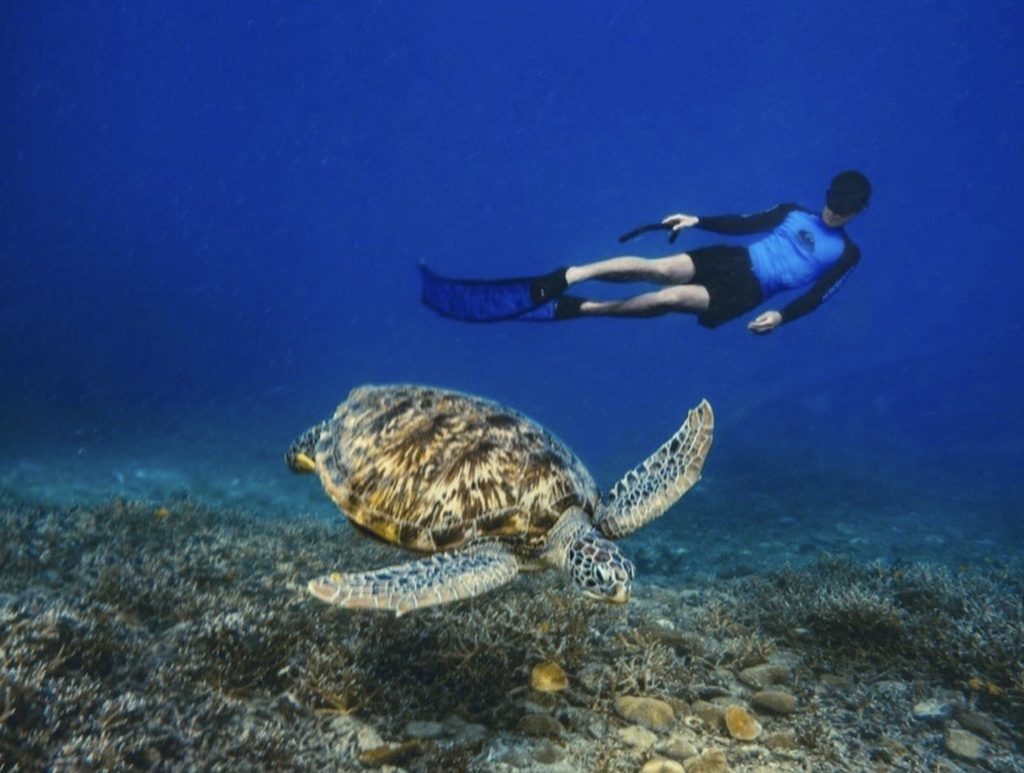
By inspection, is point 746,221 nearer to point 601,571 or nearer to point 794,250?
point 794,250

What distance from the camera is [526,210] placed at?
374ft

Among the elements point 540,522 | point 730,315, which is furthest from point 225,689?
point 730,315

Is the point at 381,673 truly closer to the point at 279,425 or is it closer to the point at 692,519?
the point at 692,519

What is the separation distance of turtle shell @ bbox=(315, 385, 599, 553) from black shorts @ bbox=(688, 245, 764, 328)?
5.33 m

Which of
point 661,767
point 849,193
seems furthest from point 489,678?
point 849,193

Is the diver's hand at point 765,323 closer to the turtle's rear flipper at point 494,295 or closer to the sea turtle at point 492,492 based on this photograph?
the turtle's rear flipper at point 494,295

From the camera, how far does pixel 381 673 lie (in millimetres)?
3775

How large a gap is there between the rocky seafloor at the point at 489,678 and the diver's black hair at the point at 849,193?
625 centimetres

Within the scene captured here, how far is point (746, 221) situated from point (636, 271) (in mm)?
2790

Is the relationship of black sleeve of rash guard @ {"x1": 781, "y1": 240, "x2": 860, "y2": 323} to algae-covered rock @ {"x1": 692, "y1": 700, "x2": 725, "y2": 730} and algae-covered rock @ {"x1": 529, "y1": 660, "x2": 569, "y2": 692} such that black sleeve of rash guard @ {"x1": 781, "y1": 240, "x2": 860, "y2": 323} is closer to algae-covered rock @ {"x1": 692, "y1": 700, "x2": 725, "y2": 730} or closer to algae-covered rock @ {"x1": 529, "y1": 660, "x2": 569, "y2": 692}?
algae-covered rock @ {"x1": 692, "y1": 700, "x2": 725, "y2": 730}

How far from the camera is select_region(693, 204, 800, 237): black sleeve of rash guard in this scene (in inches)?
376

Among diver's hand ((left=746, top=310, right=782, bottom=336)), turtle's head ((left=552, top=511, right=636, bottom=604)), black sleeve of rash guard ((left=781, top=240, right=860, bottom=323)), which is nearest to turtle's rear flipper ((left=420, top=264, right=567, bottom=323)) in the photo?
diver's hand ((left=746, top=310, right=782, bottom=336))

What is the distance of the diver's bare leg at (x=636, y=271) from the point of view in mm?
8297

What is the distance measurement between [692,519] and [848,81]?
81293 mm
